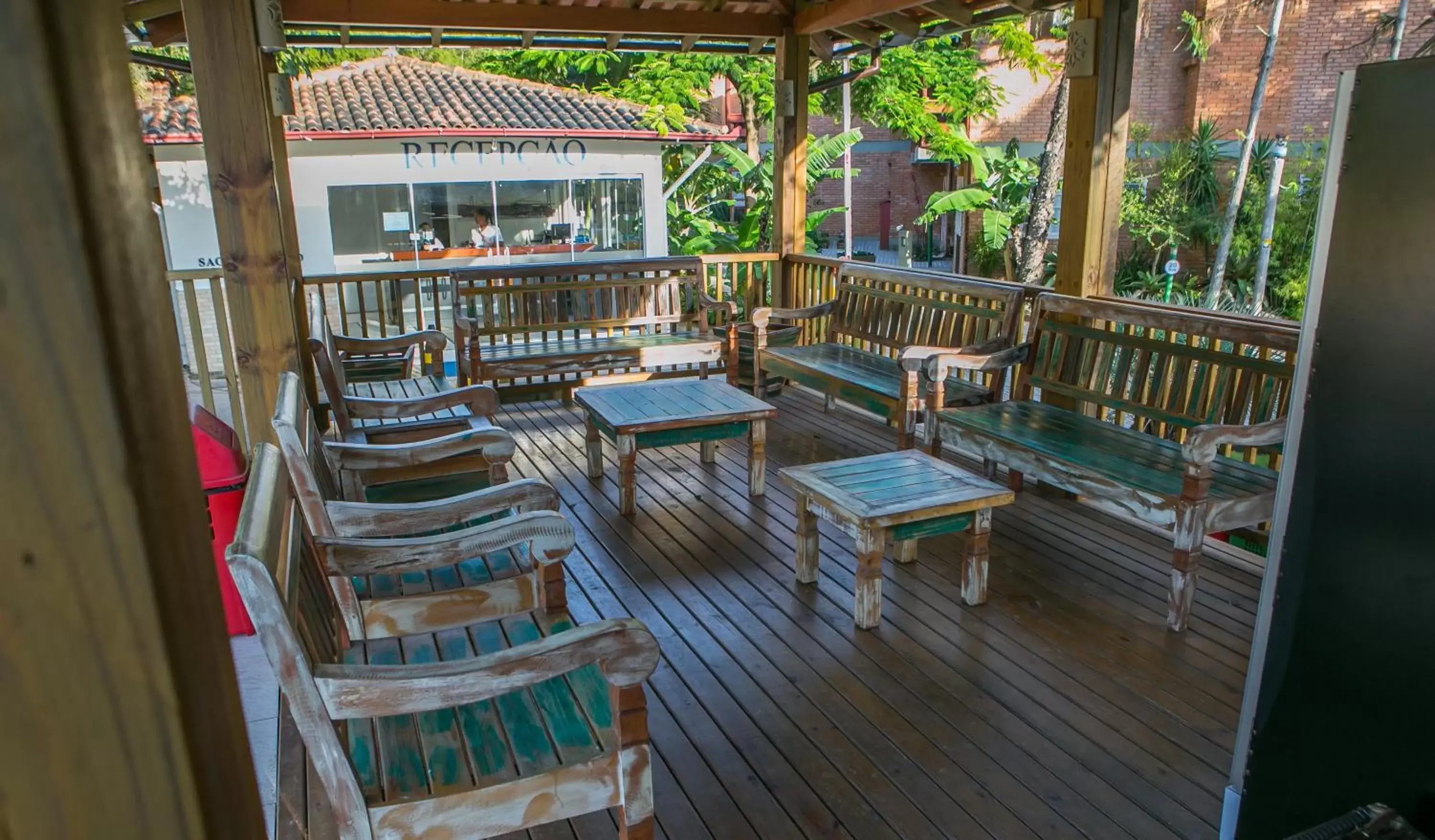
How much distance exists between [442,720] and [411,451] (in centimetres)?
110

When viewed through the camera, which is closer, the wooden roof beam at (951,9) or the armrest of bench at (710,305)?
the wooden roof beam at (951,9)

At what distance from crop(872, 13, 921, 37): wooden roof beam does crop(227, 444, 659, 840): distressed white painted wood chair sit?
16.8 feet

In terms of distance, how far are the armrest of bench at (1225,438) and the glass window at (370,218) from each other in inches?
409

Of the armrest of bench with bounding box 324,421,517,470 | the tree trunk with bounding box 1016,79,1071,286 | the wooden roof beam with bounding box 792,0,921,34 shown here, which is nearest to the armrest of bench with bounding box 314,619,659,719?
the armrest of bench with bounding box 324,421,517,470

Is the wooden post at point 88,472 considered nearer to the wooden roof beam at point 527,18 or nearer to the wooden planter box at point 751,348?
the wooden roof beam at point 527,18

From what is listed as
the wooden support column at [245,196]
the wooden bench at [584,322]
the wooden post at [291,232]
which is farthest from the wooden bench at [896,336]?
the wooden support column at [245,196]

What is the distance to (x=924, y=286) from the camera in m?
5.26

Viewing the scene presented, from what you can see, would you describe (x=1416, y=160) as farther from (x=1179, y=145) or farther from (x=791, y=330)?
(x=1179, y=145)

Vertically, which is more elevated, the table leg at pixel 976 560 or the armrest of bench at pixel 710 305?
the armrest of bench at pixel 710 305

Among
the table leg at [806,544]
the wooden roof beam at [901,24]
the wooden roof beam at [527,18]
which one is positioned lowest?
the table leg at [806,544]

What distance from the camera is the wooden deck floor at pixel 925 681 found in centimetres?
228

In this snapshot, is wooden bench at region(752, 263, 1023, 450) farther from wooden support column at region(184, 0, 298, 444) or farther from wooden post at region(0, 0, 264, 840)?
wooden post at region(0, 0, 264, 840)

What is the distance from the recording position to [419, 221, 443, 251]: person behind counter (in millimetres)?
11695

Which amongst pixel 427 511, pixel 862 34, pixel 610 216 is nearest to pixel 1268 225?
pixel 610 216
